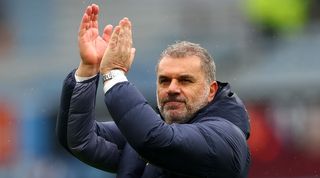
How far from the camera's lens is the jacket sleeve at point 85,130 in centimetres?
443

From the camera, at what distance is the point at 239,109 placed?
4477 mm

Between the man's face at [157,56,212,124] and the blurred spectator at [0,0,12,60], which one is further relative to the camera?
the blurred spectator at [0,0,12,60]

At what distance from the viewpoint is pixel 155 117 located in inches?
160

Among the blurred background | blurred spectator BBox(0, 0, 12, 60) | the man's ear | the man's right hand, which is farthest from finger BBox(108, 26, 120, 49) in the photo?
blurred spectator BBox(0, 0, 12, 60)

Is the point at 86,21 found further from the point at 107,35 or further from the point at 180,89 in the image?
the point at 180,89

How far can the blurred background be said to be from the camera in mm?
11312

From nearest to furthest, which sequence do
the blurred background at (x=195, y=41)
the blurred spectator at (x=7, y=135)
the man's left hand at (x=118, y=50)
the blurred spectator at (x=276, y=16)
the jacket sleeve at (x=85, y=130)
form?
the man's left hand at (x=118, y=50) → the jacket sleeve at (x=85, y=130) → the blurred background at (x=195, y=41) → the blurred spectator at (x=7, y=135) → the blurred spectator at (x=276, y=16)

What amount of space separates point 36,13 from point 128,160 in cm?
942

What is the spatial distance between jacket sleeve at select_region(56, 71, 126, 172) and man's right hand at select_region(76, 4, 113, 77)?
48mm

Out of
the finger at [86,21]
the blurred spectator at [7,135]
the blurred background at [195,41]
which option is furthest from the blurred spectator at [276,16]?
the finger at [86,21]

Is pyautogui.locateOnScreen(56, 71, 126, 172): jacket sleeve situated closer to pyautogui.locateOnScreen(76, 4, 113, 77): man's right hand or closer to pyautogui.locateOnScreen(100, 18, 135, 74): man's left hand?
pyautogui.locateOnScreen(76, 4, 113, 77): man's right hand

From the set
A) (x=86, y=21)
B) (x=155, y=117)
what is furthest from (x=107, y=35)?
(x=155, y=117)

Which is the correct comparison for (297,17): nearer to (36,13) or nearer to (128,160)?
(36,13)

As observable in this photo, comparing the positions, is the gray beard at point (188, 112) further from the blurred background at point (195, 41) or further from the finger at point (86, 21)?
the blurred background at point (195, 41)
